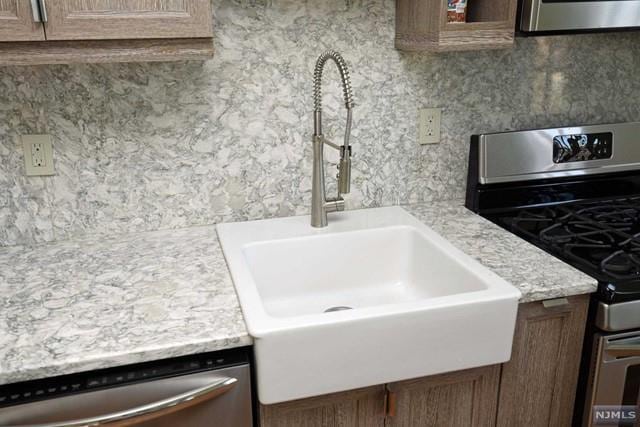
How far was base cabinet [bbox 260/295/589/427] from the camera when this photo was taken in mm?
1198

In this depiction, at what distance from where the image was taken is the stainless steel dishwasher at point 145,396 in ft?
3.36

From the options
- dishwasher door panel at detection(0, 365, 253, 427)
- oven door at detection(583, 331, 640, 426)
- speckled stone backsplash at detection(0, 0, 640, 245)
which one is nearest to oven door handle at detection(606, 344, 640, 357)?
oven door at detection(583, 331, 640, 426)

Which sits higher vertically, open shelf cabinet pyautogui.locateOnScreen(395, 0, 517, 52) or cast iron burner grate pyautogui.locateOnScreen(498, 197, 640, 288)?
open shelf cabinet pyautogui.locateOnScreen(395, 0, 517, 52)

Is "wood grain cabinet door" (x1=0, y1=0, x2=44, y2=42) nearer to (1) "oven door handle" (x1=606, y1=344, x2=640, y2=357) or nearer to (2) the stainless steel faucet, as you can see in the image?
(2) the stainless steel faucet

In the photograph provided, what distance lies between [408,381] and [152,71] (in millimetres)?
990

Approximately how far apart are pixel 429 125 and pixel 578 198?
21.3 inches

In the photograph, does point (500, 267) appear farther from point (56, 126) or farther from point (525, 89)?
point (56, 126)

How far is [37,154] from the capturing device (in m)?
1.48

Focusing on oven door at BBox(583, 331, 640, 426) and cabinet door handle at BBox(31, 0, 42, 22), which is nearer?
cabinet door handle at BBox(31, 0, 42, 22)

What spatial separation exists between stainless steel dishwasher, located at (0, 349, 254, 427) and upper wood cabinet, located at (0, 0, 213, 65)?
62 cm

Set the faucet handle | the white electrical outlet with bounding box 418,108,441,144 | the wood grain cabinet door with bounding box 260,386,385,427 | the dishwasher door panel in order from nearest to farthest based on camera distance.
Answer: the dishwasher door panel
the wood grain cabinet door with bounding box 260,386,385,427
the faucet handle
the white electrical outlet with bounding box 418,108,441,144

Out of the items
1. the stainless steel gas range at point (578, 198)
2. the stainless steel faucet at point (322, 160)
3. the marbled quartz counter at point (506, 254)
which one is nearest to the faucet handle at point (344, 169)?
the stainless steel faucet at point (322, 160)

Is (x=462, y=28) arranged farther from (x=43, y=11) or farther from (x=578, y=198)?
(x=43, y=11)

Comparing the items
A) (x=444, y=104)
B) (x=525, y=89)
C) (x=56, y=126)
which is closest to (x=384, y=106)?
(x=444, y=104)
